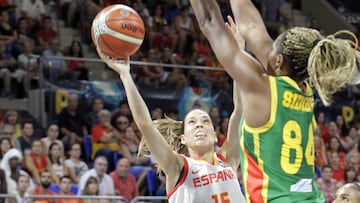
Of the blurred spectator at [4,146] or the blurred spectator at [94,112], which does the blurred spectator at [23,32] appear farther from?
the blurred spectator at [4,146]

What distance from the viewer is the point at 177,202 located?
5.45 metres

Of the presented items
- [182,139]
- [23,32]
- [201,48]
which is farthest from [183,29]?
[182,139]

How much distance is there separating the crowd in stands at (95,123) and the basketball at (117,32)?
411 cm

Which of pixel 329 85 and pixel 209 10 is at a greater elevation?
pixel 209 10

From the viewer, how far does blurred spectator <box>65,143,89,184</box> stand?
10.5m

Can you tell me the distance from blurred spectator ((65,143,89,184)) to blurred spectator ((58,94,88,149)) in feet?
2.05

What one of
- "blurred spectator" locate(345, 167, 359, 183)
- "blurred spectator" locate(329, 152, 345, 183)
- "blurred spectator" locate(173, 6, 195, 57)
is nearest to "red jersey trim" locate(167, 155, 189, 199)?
"blurred spectator" locate(329, 152, 345, 183)

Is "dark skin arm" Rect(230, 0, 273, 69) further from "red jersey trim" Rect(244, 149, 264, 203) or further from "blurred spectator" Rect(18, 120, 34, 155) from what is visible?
"blurred spectator" Rect(18, 120, 34, 155)

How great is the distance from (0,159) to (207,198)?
16.2ft

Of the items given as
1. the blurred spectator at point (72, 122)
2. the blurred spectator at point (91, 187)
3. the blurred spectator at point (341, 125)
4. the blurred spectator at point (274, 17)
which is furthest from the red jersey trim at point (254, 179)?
the blurred spectator at point (274, 17)

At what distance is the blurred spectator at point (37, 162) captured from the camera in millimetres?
10148

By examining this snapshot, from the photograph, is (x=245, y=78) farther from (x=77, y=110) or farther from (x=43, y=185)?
(x=77, y=110)

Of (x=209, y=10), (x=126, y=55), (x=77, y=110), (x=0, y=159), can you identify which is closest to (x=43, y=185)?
(x=0, y=159)

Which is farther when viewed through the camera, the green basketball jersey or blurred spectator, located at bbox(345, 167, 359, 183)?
blurred spectator, located at bbox(345, 167, 359, 183)
